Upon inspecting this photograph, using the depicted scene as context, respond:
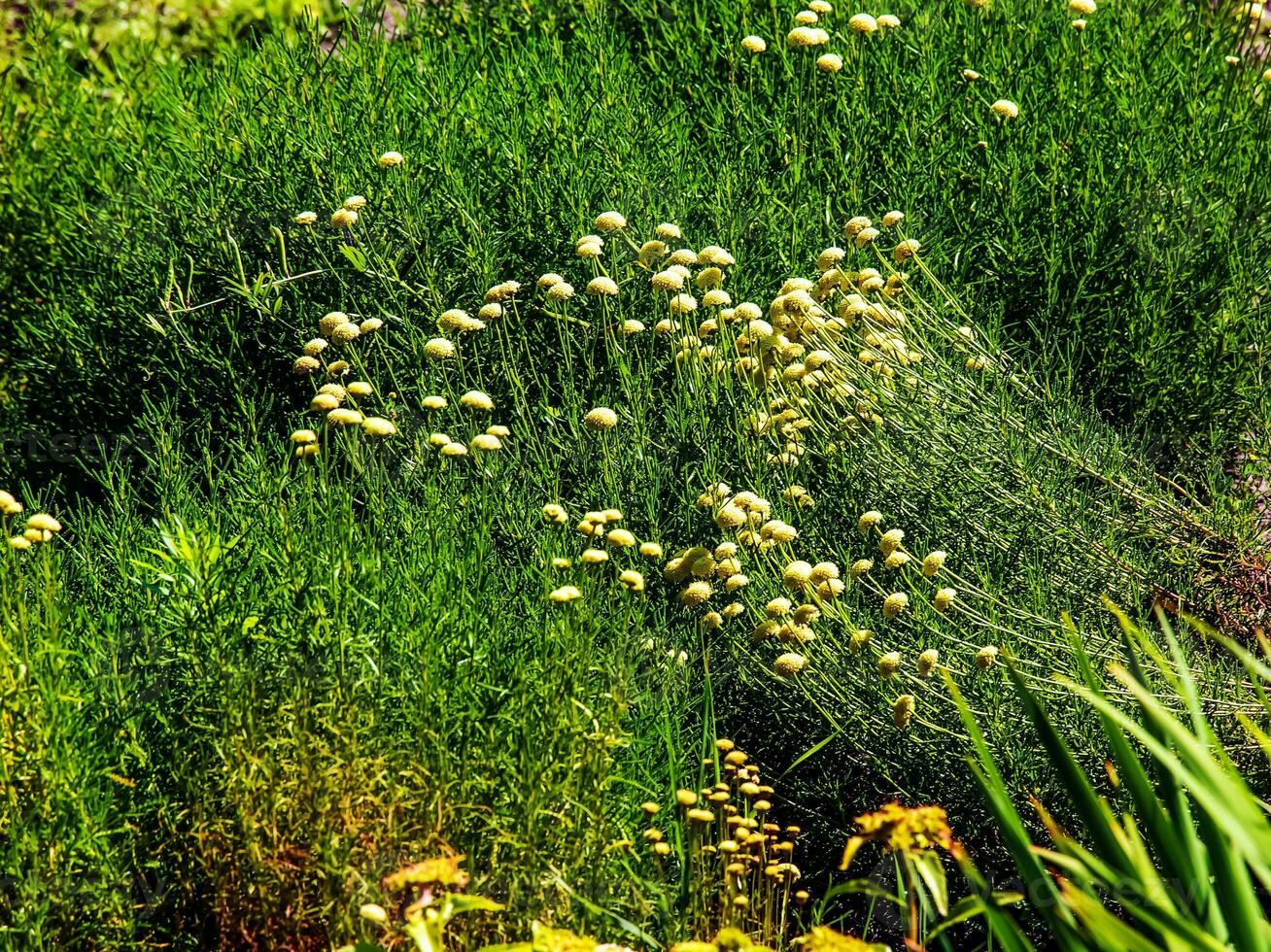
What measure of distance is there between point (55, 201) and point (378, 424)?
249cm

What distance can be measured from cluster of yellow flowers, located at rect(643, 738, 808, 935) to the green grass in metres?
0.08

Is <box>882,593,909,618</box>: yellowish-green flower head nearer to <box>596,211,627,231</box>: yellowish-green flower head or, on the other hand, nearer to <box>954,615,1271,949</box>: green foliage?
<box>954,615,1271,949</box>: green foliage

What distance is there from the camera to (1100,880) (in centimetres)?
228

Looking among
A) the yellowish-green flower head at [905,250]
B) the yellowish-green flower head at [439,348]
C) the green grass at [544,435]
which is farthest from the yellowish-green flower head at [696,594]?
the yellowish-green flower head at [905,250]

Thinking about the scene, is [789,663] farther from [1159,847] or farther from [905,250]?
[905,250]

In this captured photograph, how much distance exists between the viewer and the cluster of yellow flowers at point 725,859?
266 cm

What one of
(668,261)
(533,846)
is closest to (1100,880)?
(533,846)

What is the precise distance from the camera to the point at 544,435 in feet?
12.5

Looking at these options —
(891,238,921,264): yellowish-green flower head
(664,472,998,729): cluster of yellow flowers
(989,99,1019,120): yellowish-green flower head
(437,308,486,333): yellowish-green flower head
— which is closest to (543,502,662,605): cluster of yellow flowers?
(664,472,998,729): cluster of yellow flowers

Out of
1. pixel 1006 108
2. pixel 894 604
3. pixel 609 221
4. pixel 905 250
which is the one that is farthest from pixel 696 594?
pixel 1006 108

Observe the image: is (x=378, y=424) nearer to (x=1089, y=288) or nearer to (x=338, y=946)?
(x=338, y=946)

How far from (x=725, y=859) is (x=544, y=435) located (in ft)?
4.70

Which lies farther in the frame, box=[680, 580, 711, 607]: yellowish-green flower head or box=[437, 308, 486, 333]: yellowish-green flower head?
box=[437, 308, 486, 333]: yellowish-green flower head

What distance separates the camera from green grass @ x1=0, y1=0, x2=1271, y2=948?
2.52m
